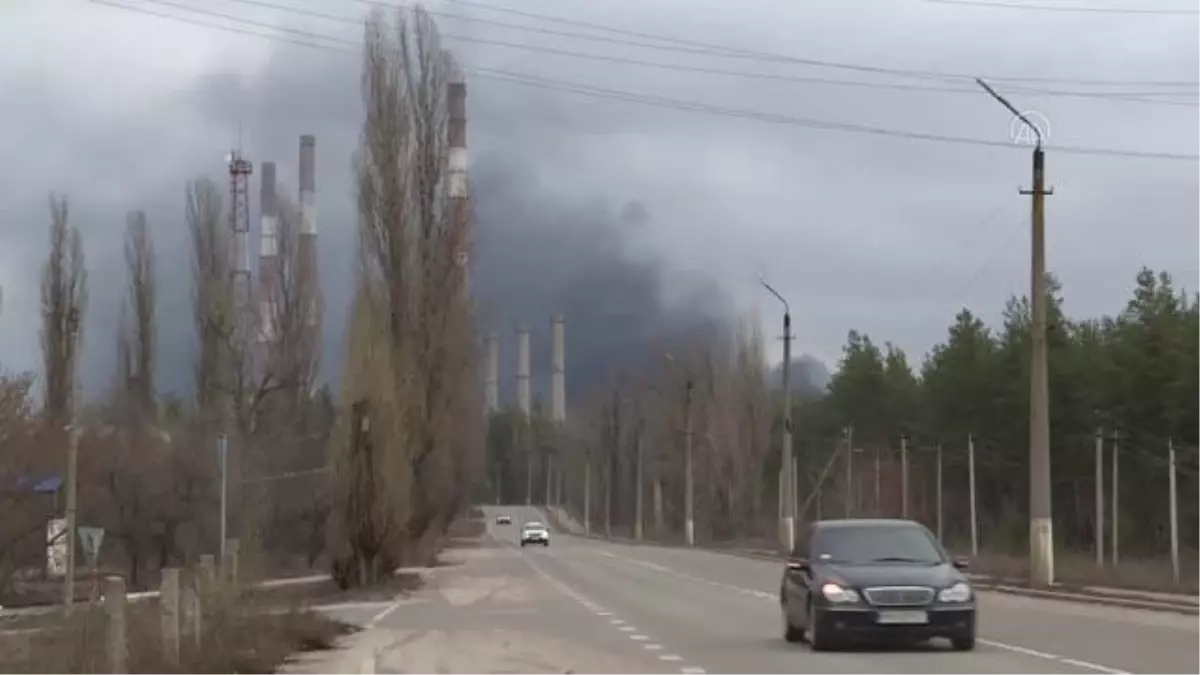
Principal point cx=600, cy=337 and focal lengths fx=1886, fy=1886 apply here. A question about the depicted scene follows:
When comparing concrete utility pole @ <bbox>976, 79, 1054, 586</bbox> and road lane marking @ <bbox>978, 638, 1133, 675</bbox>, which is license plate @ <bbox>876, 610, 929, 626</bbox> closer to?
road lane marking @ <bbox>978, 638, 1133, 675</bbox>

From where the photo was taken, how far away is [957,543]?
71.4 meters

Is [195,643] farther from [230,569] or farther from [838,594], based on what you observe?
[838,594]

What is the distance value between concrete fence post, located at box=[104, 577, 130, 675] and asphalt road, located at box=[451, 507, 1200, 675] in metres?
5.24

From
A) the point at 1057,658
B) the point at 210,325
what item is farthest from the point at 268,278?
the point at 1057,658

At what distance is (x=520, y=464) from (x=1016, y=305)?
114630mm

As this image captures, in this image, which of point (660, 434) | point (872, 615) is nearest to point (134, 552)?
point (872, 615)

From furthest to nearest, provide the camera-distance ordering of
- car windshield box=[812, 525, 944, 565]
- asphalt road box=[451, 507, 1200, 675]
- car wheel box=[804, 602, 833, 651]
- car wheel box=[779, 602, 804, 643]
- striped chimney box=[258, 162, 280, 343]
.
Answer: striped chimney box=[258, 162, 280, 343] < car wheel box=[779, 602, 804, 643] < car windshield box=[812, 525, 944, 565] < car wheel box=[804, 602, 833, 651] < asphalt road box=[451, 507, 1200, 675]

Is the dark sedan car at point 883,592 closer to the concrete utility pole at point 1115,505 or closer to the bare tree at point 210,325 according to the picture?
the concrete utility pole at point 1115,505

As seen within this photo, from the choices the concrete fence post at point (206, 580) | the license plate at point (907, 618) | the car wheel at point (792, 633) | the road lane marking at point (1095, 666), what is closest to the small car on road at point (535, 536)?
the car wheel at point (792, 633)

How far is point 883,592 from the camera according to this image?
2097cm

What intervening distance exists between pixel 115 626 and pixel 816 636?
364 inches

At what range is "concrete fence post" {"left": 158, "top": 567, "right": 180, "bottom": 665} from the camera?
1738cm

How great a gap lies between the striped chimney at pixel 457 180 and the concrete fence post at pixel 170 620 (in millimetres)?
35096

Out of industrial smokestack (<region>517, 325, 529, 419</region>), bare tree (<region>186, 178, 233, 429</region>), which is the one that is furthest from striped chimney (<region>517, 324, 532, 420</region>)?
bare tree (<region>186, 178, 233, 429</region>)
